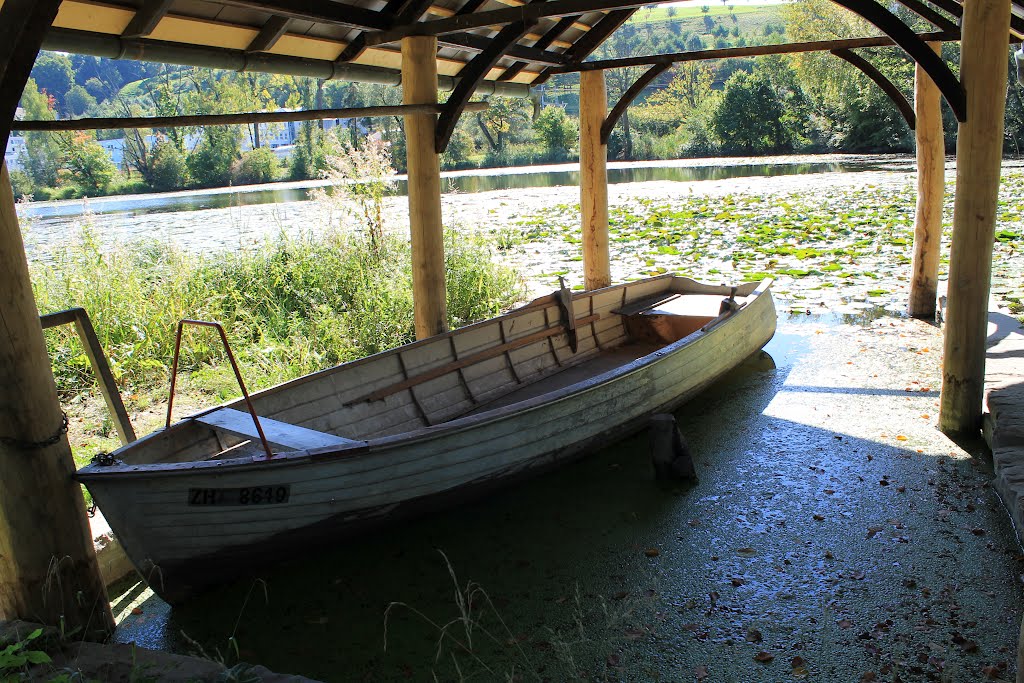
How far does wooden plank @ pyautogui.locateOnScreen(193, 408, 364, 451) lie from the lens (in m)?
3.58

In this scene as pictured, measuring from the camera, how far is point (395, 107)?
5066 mm

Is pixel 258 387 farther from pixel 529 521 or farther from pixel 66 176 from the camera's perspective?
pixel 66 176

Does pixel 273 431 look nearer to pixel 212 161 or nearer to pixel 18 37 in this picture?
pixel 18 37

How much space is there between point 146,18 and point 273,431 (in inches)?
92.1

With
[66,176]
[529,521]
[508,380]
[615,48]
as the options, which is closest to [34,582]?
[529,521]

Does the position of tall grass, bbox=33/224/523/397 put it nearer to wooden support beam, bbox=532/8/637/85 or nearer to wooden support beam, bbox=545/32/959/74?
wooden support beam, bbox=532/8/637/85

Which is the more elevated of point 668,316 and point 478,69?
point 478,69

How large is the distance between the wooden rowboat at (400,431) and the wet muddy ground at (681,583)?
251 mm

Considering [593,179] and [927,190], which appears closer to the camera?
A: [927,190]

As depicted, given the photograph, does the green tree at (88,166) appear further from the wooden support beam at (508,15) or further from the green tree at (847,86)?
the green tree at (847,86)

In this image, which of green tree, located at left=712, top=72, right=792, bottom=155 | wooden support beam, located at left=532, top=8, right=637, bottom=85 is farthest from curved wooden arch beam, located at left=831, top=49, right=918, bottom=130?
green tree, located at left=712, top=72, right=792, bottom=155

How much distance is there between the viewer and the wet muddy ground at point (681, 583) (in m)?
3.12

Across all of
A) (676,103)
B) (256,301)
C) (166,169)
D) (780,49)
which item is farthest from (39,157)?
(780,49)

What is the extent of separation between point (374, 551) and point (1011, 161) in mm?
23111
